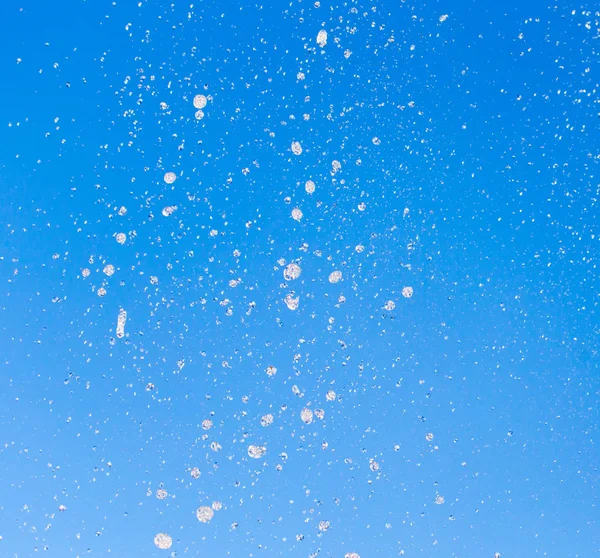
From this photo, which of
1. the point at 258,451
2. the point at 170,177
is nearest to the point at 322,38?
the point at 170,177

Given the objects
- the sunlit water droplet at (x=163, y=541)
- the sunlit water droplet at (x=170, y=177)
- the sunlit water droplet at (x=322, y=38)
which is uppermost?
the sunlit water droplet at (x=322, y=38)

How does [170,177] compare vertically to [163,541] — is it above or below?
above

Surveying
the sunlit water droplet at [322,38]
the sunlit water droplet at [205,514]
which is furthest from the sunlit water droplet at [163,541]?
the sunlit water droplet at [322,38]

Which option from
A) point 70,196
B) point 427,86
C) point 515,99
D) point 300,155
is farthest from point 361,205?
point 70,196

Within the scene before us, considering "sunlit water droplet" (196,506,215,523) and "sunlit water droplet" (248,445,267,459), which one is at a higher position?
"sunlit water droplet" (248,445,267,459)

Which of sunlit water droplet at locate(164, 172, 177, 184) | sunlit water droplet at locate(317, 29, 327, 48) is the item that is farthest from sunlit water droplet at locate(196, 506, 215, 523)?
sunlit water droplet at locate(317, 29, 327, 48)

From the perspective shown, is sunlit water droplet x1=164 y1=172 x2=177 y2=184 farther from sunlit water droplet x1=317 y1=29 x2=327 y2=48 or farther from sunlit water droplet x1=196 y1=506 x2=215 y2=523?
sunlit water droplet x1=196 y1=506 x2=215 y2=523

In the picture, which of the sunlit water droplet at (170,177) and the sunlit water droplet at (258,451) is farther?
the sunlit water droplet at (258,451)

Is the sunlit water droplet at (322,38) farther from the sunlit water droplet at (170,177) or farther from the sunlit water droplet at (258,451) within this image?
the sunlit water droplet at (258,451)

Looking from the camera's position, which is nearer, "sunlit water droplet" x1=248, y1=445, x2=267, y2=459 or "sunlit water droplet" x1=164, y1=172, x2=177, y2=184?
"sunlit water droplet" x1=164, y1=172, x2=177, y2=184

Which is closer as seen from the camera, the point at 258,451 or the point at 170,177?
the point at 170,177

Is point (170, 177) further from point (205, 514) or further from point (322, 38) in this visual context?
point (205, 514)

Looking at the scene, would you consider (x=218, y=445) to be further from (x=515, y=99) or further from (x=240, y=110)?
(x=515, y=99)

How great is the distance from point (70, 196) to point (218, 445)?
1.54 metres
